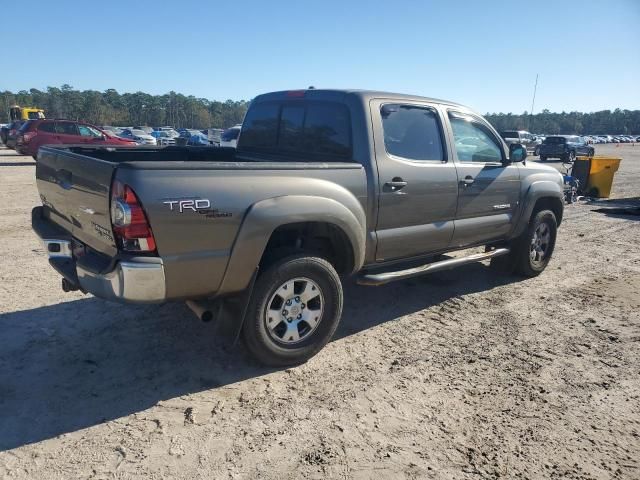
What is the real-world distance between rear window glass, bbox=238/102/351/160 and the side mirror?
2.26 metres

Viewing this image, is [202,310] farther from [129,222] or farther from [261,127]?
[261,127]

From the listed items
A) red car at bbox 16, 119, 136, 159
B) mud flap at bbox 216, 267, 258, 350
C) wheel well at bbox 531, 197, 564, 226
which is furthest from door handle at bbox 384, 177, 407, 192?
red car at bbox 16, 119, 136, 159

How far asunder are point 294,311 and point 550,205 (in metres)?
4.11

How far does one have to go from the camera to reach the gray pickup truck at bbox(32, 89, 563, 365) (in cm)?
288

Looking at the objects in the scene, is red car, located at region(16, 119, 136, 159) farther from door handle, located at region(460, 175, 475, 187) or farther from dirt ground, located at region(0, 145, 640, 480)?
door handle, located at region(460, 175, 475, 187)

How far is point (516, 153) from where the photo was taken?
5.27 m

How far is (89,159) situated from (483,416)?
3.01m

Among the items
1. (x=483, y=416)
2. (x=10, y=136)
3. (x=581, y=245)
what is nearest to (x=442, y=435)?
(x=483, y=416)

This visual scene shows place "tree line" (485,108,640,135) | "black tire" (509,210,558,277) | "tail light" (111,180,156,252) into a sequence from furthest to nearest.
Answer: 1. "tree line" (485,108,640,135)
2. "black tire" (509,210,558,277)
3. "tail light" (111,180,156,252)

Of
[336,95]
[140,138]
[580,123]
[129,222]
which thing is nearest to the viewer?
[129,222]

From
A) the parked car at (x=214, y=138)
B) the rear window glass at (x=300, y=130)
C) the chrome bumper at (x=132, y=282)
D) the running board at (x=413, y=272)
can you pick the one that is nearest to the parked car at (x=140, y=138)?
the parked car at (x=214, y=138)

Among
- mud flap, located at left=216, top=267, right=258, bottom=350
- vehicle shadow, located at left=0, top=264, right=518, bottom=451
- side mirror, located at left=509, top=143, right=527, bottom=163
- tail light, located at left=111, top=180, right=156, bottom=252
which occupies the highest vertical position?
side mirror, located at left=509, top=143, right=527, bottom=163

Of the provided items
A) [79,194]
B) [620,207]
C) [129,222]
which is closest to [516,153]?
[129,222]

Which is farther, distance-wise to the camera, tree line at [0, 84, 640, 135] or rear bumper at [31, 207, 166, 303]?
tree line at [0, 84, 640, 135]
